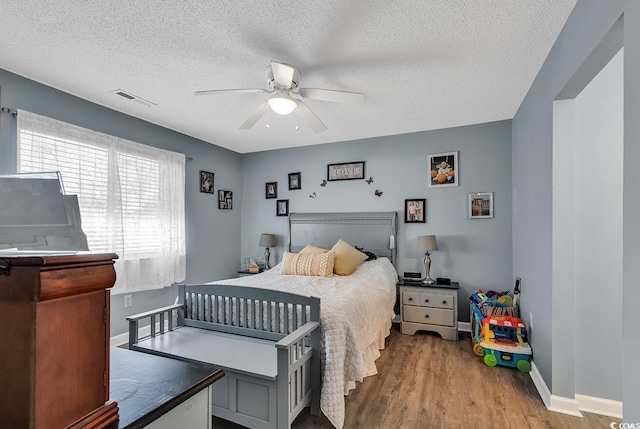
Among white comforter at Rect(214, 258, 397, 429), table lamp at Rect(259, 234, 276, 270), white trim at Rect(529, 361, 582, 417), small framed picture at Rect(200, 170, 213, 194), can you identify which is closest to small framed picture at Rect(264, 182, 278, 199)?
table lamp at Rect(259, 234, 276, 270)

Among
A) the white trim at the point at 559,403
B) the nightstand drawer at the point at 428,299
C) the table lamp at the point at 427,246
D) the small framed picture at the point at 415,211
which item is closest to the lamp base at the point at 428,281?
the table lamp at the point at 427,246

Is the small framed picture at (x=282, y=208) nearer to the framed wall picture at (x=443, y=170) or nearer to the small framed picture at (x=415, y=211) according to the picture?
the small framed picture at (x=415, y=211)

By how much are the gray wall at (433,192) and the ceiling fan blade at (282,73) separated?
242 cm

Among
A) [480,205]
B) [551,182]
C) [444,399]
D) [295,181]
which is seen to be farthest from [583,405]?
[295,181]

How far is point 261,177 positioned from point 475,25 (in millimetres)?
3808

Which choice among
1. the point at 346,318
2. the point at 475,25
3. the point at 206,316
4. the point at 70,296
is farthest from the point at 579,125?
the point at 206,316

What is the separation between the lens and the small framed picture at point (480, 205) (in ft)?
12.4

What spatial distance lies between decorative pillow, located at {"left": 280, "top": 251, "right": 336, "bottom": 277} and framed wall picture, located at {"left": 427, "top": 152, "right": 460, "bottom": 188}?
1.67 metres

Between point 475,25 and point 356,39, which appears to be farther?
point 356,39

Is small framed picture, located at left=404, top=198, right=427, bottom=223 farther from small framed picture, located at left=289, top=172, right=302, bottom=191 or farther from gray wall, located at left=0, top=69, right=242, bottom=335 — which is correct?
gray wall, located at left=0, top=69, right=242, bottom=335

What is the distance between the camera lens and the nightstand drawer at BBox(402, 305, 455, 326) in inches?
140

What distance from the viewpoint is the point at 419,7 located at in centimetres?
180

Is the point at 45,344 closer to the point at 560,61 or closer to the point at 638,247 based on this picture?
the point at 638,247

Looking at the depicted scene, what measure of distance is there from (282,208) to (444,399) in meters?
3.40
